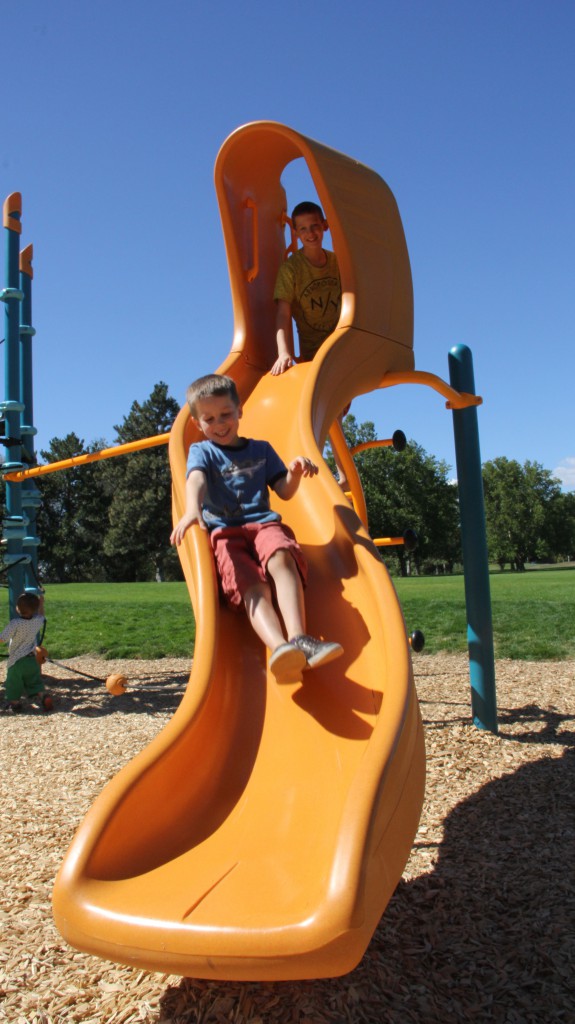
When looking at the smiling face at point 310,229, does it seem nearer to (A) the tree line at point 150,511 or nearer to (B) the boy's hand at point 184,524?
(B) the boy's hand at point 184,524

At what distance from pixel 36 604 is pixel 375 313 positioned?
4373 mm

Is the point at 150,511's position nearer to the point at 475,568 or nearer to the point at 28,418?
the point at 28,418

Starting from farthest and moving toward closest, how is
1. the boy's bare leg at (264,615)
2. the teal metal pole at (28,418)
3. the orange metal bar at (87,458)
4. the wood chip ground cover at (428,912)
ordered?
the teal metal pole at (28,418) < the orange metal bar at (87,458) < the boy's bare leg at (264,615) < the wood chip ground cover at (428,912)

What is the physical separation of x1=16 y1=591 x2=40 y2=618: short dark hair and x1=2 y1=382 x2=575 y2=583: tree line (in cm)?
3449

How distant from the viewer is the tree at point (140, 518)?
47.4m

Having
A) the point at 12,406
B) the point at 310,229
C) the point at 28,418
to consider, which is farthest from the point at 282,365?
the point at 28,418

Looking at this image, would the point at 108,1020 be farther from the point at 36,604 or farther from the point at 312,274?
the point at 36,604

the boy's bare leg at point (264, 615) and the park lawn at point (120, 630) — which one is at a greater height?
the boy's bare leg at point (264, 615)

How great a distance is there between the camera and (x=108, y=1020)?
2242 millimetres

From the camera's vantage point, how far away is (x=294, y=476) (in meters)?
3.23

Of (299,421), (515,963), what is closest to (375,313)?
(299,421)

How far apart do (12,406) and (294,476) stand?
498 cm

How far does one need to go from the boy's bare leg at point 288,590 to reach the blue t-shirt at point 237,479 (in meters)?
0.28

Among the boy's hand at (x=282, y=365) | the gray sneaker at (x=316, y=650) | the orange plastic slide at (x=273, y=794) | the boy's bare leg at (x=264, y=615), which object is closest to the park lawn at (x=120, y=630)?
the boy's hand at (x=282, y=365)
